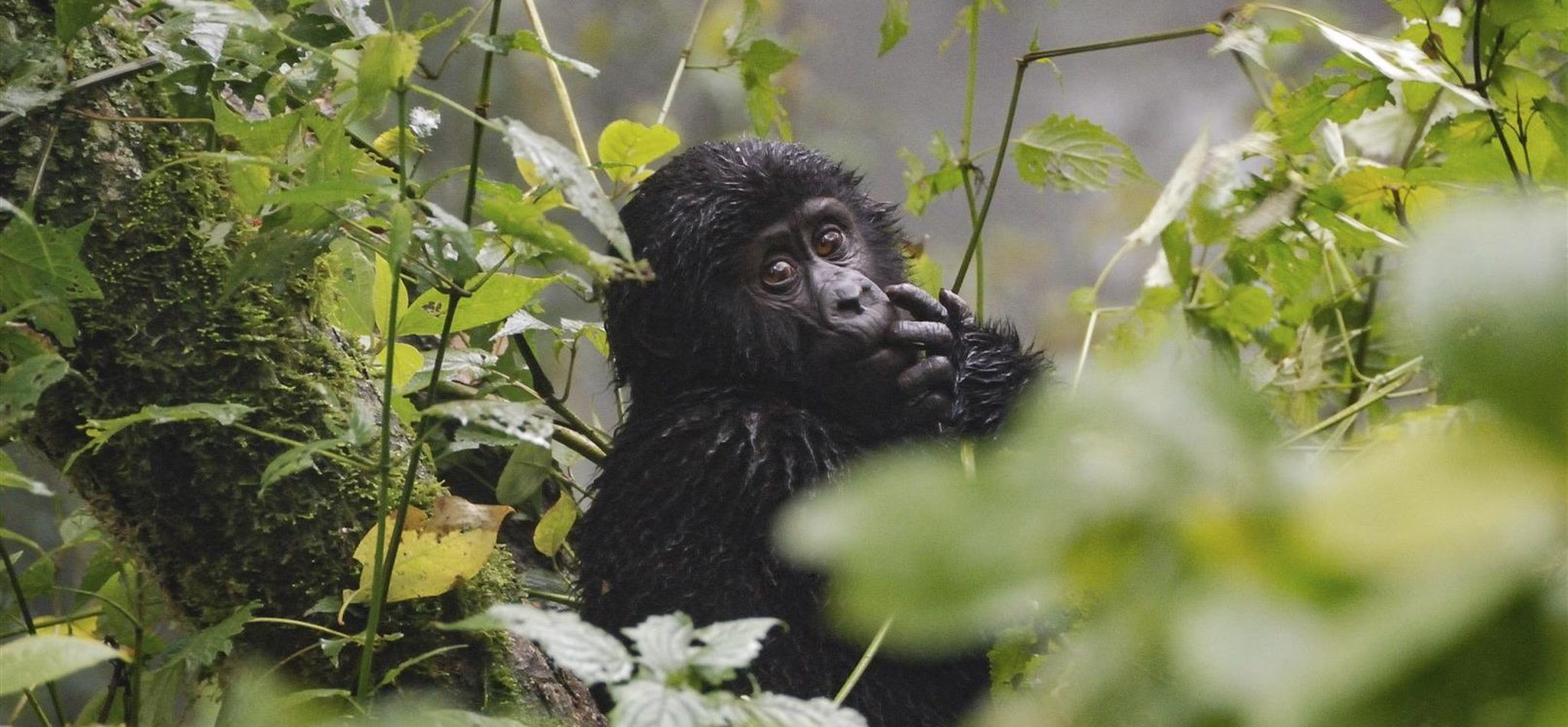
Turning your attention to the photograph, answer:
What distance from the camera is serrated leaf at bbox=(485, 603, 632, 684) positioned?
2.28 ft

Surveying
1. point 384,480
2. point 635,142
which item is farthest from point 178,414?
point 635,142

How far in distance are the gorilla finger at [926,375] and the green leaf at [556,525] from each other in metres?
0.53

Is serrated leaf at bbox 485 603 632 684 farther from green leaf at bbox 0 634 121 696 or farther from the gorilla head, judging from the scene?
the gorilla head

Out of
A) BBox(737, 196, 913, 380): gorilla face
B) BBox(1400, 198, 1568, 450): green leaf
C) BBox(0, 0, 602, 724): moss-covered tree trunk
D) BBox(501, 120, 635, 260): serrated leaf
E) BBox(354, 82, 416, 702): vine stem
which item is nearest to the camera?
BBox(1400, 198, 1568, 450): green leaf

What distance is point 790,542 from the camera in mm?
414

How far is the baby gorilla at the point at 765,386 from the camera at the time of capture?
5.67ft

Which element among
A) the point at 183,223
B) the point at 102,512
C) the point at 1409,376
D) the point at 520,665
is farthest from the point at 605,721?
the point at 1409,376

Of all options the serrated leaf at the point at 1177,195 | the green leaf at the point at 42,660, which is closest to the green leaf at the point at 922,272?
the serrated leaf at the point at 1177,195

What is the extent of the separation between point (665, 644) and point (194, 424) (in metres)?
0.90

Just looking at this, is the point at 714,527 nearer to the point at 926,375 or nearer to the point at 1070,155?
the point at 926,375

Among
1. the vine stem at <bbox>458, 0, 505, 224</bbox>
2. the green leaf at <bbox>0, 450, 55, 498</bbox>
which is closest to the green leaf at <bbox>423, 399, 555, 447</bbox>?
the vine stem at <bbox>458, 0, 505, 224</bbox>

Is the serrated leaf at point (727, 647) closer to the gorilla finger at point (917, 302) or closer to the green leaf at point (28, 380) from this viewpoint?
the green leaf at point (28, 380)

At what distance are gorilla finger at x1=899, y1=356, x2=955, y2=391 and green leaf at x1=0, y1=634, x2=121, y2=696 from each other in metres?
1.38

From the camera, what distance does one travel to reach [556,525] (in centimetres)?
187
